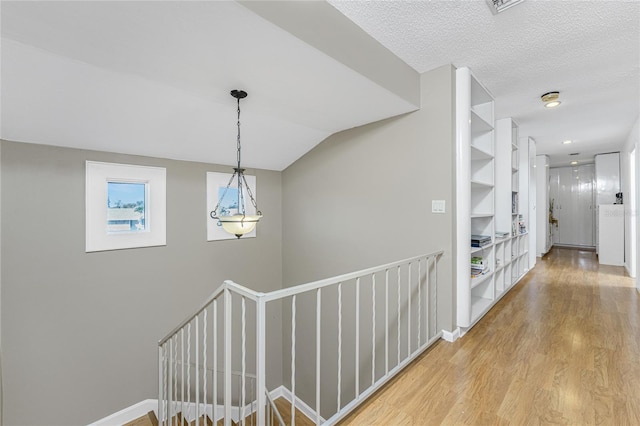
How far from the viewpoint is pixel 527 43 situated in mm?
2168

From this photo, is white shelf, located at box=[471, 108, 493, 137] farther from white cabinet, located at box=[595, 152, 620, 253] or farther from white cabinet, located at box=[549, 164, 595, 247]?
white cabinet, located at box=[549, 164, 595, 247]

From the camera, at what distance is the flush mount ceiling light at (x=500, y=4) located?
1.73m

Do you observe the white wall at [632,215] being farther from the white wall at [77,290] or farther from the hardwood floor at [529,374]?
the white wall at [77,290]

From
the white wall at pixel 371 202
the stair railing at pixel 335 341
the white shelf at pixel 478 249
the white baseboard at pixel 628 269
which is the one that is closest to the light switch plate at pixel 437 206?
the white wall at pixel 371 202

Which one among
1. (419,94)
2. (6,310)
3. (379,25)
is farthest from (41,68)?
(419,94)

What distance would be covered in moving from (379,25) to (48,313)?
374 centimetres

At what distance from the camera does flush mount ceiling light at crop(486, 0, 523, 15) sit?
1.73 meters

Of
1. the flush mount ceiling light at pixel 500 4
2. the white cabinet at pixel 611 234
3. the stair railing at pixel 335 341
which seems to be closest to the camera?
the flush mount ceiling light at pixel 500 4

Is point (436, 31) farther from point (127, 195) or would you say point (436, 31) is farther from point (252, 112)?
point (127, 195)

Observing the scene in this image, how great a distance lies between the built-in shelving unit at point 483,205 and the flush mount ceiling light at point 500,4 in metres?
0.73

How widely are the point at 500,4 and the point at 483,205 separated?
213cm

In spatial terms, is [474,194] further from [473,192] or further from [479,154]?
[479,154]

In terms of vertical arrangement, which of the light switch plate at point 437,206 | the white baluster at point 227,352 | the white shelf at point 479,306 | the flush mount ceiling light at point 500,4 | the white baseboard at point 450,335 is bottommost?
the white baseboard at point 450,335

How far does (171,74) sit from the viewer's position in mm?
1950
